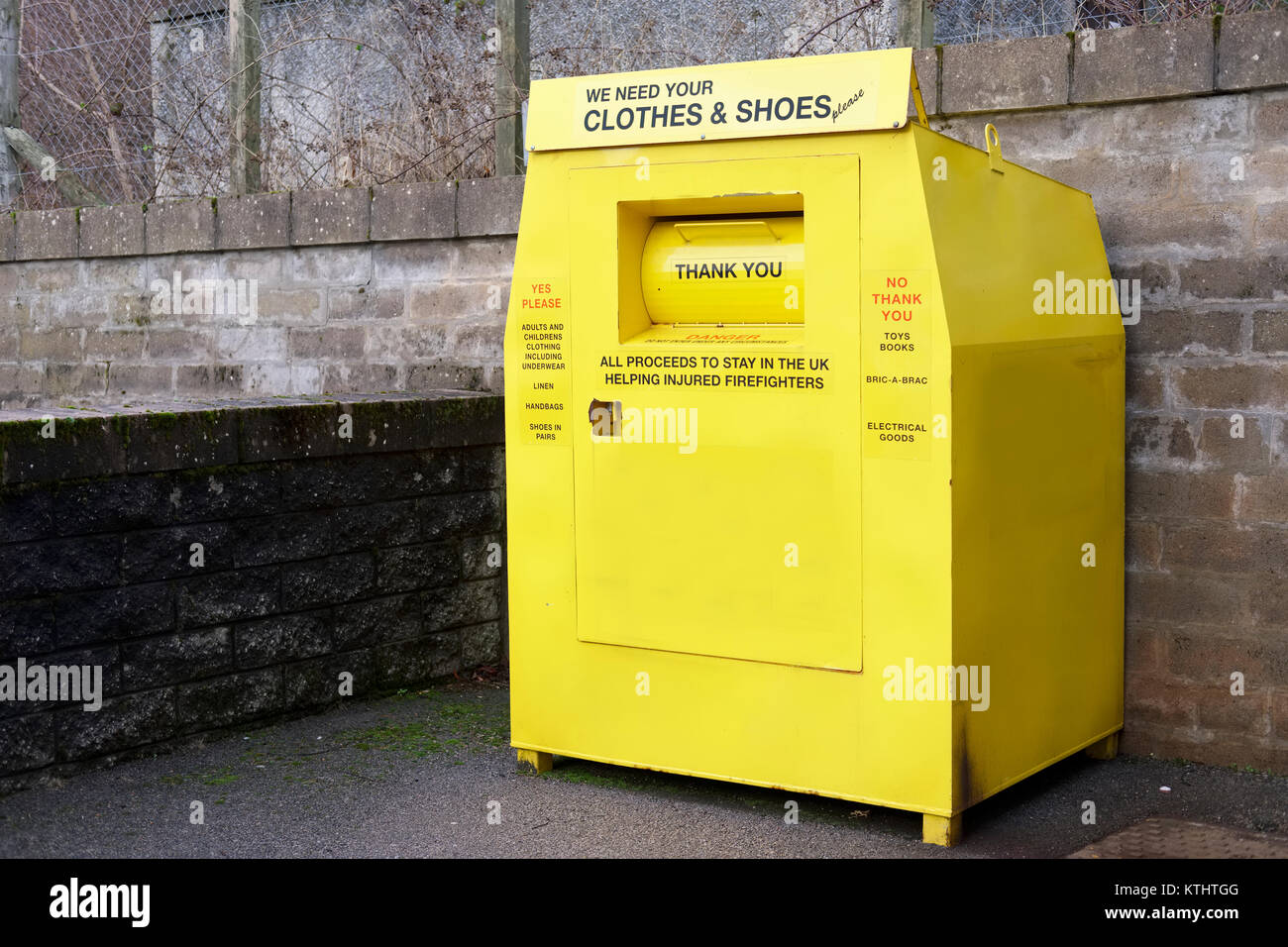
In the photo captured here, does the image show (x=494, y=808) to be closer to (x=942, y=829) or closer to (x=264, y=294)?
(x=942, y=829)

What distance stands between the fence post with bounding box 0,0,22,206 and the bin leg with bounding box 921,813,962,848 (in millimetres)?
6520

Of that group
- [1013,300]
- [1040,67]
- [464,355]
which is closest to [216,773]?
[464,355]

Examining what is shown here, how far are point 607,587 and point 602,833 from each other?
69cm

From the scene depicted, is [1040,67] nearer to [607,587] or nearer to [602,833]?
[607,587]

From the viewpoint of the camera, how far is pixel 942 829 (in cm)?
382

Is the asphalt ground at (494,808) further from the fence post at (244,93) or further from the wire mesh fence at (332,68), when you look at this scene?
the fence post at (244,93)

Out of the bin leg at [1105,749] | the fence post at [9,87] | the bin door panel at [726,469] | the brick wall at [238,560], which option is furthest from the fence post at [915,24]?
the fence post at [9,87]

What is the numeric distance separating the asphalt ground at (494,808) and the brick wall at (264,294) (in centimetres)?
194

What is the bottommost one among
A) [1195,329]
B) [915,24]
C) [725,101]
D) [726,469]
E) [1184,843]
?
[1184,843]

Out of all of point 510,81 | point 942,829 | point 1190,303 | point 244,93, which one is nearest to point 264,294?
point 244,93

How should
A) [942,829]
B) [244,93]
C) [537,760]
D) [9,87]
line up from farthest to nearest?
[9,87] → [244,93] → [537,760] → [942,829]

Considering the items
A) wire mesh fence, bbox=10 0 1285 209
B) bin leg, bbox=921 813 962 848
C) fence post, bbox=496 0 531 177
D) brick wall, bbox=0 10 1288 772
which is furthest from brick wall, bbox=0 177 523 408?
bin leg, bbox=921 813 962 848

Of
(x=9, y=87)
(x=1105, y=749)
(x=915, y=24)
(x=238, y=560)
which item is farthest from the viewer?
(x=9, y=87)

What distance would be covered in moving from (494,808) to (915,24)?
121 inches
